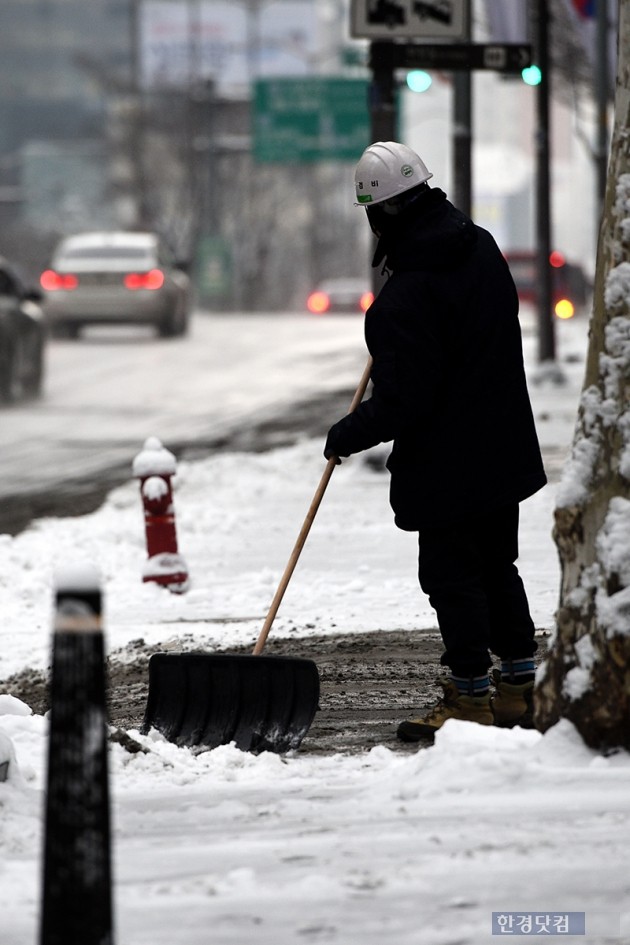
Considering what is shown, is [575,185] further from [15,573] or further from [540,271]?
[15,573]

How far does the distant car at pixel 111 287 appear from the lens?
90.4 feet

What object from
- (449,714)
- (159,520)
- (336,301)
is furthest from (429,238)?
(336,301)

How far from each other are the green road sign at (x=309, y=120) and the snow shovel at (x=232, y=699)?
37.3 meters

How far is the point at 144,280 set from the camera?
27.6 meters

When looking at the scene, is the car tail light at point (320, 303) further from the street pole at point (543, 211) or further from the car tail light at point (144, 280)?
Answer: the street pole at point (543, 211)

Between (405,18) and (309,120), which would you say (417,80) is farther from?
(309,120)

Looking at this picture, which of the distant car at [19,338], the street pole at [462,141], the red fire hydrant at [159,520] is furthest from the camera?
the distant car at [19,338]

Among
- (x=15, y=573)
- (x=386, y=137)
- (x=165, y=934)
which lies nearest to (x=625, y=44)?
(x=165, y=934)

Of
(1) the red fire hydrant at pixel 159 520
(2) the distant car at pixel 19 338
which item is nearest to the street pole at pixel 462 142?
(2) the distant car at pixel 19 338

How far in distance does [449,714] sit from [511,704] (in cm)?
27

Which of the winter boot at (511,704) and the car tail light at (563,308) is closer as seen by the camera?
the winter boot at (511,704)

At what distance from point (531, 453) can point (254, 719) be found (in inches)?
43.3

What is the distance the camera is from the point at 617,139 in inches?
184

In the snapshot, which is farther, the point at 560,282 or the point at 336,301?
the point at 336,301
